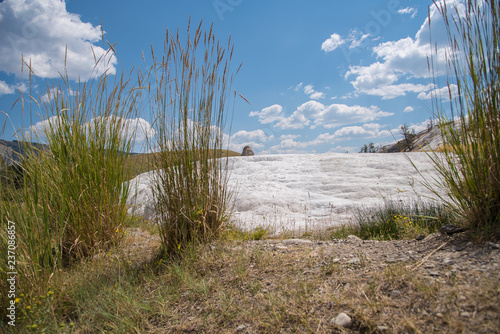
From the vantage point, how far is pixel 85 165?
2775mm

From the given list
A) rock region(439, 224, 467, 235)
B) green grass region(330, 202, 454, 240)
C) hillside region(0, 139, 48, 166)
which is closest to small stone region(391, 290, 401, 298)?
rock region(439, 224, 467, 235)

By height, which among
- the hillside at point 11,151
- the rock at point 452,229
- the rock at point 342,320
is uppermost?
the hillside at point 11,151

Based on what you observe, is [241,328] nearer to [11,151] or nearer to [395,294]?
[395,294]

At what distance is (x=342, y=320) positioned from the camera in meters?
1.39

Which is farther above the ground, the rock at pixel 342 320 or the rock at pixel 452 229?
the rock at pixel 452 229

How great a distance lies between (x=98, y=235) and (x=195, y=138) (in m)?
1.48

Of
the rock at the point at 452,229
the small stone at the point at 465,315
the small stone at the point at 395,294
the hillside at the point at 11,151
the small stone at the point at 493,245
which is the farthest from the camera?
the hillside at the point at 11,151

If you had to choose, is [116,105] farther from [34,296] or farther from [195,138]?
[34,296]

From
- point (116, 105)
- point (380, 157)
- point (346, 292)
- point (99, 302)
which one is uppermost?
point (116, 105)

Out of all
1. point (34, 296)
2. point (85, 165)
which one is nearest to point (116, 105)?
point (85, 165)

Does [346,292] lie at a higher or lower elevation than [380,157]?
lower

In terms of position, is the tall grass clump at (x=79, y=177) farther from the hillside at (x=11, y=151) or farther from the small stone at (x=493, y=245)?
the small stone at (x=493, y=245)

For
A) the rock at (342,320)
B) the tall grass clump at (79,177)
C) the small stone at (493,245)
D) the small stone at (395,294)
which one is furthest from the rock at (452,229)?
the tall grass clump at (79,177)

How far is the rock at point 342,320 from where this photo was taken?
1378 mm
